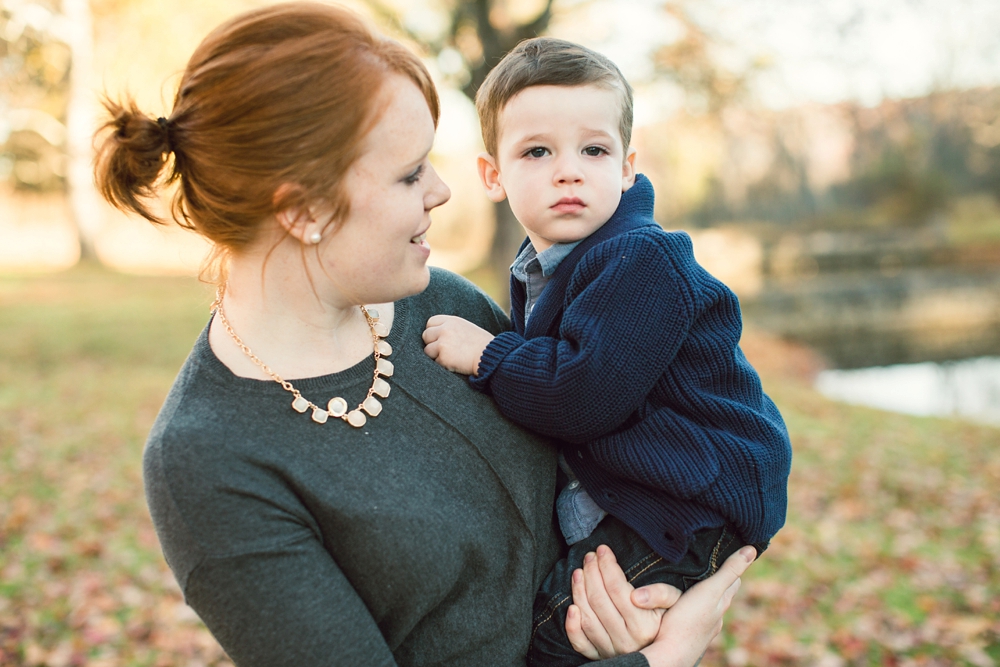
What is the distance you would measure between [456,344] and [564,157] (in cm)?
51

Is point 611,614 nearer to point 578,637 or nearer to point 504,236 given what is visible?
point 578,637

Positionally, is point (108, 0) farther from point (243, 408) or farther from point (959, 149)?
point (959, 149)

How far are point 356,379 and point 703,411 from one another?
0.76m

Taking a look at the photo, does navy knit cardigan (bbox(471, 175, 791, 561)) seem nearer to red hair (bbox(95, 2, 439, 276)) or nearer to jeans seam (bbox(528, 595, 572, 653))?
jeans seam (bbox(528, 595, 572, 653))

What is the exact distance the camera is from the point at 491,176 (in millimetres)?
2166

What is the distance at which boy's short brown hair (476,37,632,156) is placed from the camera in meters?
1.83

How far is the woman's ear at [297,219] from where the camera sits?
144 centimetres

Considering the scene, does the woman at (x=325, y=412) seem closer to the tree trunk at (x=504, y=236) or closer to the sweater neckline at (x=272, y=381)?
the sweater neckline at (x=272, y=381)

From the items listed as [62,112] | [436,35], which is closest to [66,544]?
[436,35]

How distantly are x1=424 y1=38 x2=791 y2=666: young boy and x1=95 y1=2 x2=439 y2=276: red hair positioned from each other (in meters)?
0.46

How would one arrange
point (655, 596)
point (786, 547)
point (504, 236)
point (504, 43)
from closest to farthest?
1. point (655, 596)
2. point (786, 547)
3. point (504, 43)
4. point (504, 236)

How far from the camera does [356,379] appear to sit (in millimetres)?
1611

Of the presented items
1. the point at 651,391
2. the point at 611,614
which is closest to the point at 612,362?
the point at 651,391

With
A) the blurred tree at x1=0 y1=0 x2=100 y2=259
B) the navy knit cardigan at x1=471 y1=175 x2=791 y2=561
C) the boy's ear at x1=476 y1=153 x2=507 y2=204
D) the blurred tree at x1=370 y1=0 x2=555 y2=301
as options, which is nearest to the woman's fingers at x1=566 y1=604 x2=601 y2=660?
the navy knit cardigan at x1=471 y1=175 x2=791 y2=561
